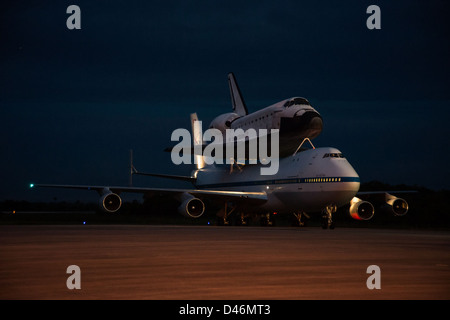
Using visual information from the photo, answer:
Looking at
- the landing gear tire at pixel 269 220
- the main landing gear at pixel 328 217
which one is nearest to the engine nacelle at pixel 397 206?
the main landing gear at pixel 328 217

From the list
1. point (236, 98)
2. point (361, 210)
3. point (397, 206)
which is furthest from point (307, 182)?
point (236, 98)

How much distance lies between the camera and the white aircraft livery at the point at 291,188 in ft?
112

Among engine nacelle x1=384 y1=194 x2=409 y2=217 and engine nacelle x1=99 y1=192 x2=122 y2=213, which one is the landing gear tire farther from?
engine nacelle x1=99 y1=192 x2=122 y2=213

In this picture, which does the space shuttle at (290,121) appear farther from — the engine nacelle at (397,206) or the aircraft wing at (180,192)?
the engine nacelle at (397,206)

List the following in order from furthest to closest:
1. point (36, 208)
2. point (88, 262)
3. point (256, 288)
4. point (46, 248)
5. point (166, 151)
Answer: point (36, 208)
point (166, 151)
point (46, 248)
point (88, 262)
point (256, 288)

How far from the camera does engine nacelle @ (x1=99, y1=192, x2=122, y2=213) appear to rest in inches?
1486

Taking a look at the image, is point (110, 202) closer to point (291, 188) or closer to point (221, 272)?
point (291, 188)

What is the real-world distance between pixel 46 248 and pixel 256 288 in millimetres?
10052

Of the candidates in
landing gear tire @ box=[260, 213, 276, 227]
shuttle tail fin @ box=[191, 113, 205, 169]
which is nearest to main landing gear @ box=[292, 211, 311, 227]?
landing gear tire @ box=[260, 213, 276, 227]

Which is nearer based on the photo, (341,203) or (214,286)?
(214,286)

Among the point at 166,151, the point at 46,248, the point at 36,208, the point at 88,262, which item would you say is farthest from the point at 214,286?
the point at 36,208
